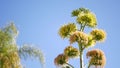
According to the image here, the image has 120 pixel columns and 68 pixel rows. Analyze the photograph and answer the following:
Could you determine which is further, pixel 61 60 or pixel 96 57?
pixel 61 60

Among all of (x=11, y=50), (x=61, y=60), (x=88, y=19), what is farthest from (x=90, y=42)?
(x=11, y=50)

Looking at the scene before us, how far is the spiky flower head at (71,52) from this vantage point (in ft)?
44.8

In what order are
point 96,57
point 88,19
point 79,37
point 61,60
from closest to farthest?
point 79,37 < point 96,57 < point 61,60 < point 88,19

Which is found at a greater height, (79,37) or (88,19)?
(88,19)

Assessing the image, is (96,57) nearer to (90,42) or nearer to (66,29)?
(90,42)

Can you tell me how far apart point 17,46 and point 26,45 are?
443 mm

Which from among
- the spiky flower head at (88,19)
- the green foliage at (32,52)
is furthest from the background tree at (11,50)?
the spiky flower head at (88,19)

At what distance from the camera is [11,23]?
1956 centimetres

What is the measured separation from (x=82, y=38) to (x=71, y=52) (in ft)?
2.30

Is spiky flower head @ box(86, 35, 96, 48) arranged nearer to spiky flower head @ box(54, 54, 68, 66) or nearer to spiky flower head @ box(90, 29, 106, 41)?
spiky flower head @ box(90, 29, 106, 41)

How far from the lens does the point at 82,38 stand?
43.7ft

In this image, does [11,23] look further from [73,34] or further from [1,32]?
[73,34]

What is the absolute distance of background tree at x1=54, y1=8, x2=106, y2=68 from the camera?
13453 millimetres

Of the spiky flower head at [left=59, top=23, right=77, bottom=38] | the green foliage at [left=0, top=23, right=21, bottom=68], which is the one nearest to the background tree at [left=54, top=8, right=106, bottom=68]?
the spiky flower head at [left=59, top=23, right=77, bottom=38]
